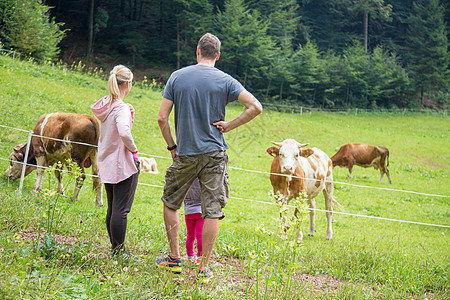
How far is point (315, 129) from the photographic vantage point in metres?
22.4

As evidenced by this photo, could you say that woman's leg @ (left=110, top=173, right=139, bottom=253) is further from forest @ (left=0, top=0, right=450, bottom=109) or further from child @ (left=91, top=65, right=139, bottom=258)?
forest @ (left=0, top=0, right=450, bottom=109)

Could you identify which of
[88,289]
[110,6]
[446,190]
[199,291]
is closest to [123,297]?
[88,289]

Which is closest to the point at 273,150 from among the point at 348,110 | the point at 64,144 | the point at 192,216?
the point at 192,216

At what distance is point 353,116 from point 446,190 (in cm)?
2084

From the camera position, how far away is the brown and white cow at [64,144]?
24.4 feet

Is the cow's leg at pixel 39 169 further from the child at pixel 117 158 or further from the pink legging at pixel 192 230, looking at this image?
the pink legging at pixel 192 230

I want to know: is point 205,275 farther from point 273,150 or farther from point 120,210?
point 273,150

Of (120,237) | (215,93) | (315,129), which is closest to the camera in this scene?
(215,93)

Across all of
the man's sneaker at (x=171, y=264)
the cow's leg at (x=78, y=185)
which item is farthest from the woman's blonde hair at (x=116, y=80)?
the cow's leg at (x=78, y=185)

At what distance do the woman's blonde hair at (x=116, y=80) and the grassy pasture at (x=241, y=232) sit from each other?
1.22 m

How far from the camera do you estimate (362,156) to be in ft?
53.3

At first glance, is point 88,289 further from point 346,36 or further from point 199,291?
point 346,36

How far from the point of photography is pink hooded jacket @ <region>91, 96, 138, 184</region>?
149 inches

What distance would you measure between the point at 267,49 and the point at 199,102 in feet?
111
